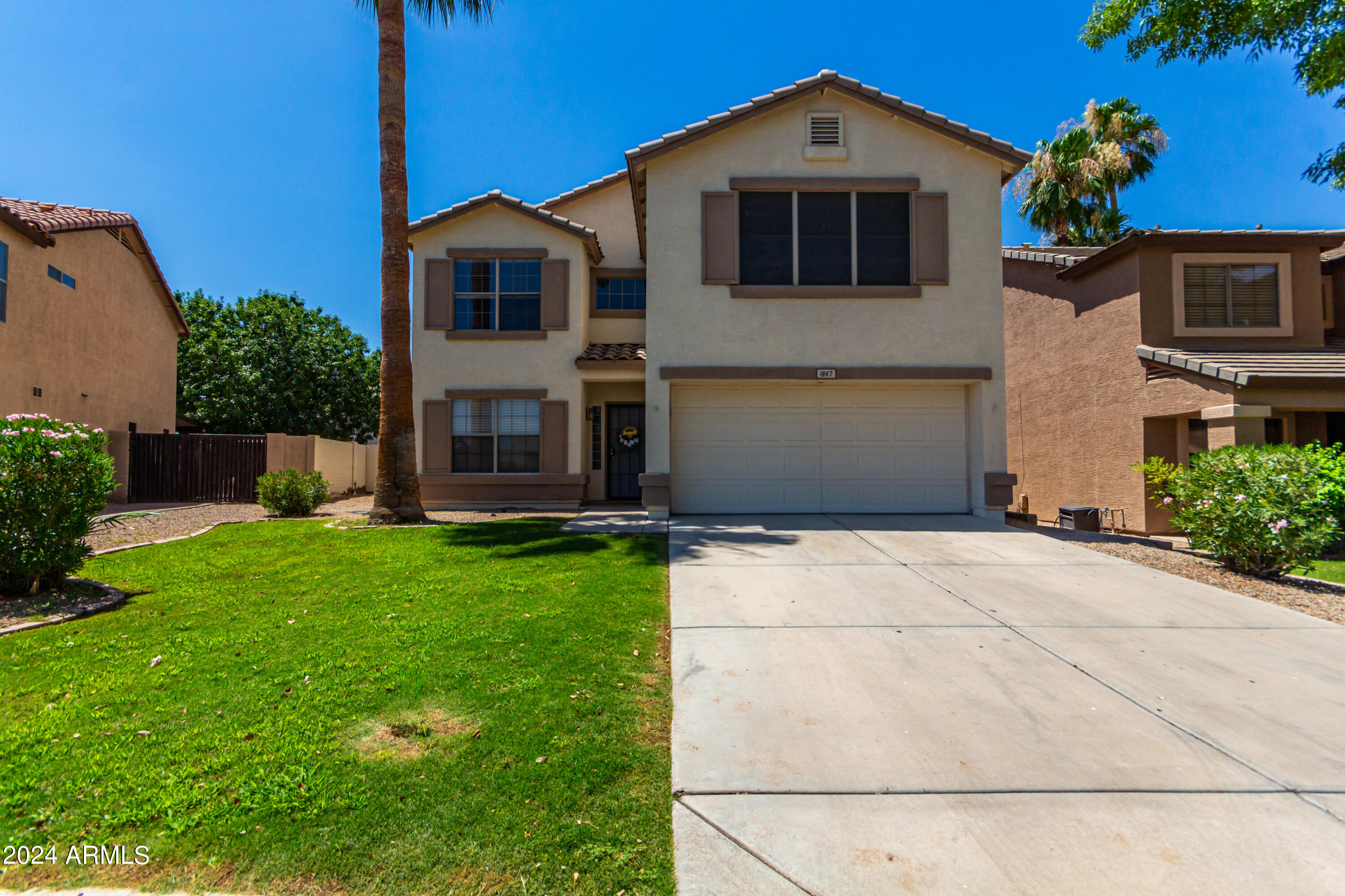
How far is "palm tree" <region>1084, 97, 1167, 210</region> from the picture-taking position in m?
22.2

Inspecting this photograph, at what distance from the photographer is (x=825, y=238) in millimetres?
12133

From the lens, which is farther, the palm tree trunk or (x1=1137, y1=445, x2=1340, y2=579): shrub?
the palm tree trunk

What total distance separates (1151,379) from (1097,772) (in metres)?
13.7

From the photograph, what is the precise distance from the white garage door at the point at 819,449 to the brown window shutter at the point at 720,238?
81.7 inches

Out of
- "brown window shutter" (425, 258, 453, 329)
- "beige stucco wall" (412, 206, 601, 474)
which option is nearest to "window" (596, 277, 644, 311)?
"beige stucco wall" (412, 206, 601, 474)

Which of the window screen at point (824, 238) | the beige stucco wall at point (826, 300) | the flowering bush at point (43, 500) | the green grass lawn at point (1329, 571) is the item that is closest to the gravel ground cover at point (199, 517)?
the flowering bush at point (43, 500)

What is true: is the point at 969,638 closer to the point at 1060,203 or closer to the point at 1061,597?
the point at 1061,597

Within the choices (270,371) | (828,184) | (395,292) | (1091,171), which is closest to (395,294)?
(395,292)

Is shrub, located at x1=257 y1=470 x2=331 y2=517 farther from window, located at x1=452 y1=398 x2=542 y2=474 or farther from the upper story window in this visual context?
the upper story window

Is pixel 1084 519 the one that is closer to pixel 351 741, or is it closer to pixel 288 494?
pixel 351 741

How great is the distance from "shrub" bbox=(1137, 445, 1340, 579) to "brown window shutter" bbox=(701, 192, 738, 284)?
7582 millimetres

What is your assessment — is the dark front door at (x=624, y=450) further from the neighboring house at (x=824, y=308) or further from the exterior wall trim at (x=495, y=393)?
the neighboring house at (x=824, y=308)

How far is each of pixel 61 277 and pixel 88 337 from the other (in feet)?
5.11

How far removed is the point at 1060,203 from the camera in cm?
2298
